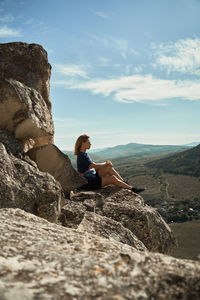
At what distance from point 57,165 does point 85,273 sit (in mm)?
9135

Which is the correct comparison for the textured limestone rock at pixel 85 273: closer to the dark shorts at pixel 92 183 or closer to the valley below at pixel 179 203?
the dark shorts at pixel 92 183

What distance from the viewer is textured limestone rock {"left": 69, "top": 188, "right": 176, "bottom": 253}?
12.4 meters

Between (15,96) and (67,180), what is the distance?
15.9 ft

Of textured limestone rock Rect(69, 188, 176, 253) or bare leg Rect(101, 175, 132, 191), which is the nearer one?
textured limestone rock Rect(69, 188, 176, 253)

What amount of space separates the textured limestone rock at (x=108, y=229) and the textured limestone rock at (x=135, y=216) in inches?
49.1

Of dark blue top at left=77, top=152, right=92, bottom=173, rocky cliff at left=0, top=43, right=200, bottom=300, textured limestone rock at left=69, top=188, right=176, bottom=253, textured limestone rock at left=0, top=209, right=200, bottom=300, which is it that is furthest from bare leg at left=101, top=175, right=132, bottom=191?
textured limestone rock at left=0, top=209, right=200, bottom=300

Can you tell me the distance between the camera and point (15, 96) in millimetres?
11555

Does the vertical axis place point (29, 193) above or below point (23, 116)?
below

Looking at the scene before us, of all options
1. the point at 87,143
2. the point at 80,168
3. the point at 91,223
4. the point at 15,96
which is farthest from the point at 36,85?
the point at 91,223

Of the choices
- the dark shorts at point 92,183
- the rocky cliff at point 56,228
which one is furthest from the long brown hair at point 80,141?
the rocky cliff at point 56,228

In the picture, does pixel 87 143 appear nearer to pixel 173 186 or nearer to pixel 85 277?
pixel 85 277

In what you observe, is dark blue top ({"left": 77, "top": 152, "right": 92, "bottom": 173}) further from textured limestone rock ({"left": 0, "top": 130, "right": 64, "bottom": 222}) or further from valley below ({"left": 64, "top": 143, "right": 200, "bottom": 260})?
valley below ({"left": 64, "top": 143, "right": 200, "bottom": 260})

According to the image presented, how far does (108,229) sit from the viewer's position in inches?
403

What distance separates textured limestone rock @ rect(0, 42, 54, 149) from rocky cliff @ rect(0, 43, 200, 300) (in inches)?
1.7
